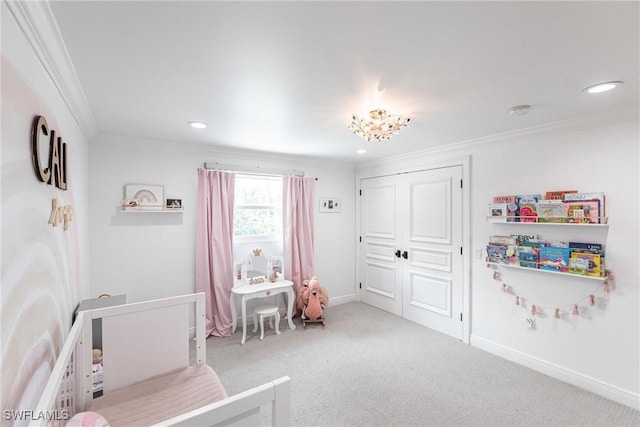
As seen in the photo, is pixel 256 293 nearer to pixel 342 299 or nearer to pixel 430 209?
pixel 342 299

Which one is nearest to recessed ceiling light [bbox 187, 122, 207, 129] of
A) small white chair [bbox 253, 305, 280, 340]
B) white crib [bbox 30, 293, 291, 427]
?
white crib [bbox 30, 293, 291, 427]

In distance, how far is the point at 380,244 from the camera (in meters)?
4.39

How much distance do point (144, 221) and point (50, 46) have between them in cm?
215

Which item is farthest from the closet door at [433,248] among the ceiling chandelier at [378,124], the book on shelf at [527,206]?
the ceiling chandelier at [378,124]

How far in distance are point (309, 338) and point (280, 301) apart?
0.85 m

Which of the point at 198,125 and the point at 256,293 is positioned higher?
the point at 198,125

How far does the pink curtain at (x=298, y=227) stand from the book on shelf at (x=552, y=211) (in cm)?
265

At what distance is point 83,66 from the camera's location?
5.12 ft

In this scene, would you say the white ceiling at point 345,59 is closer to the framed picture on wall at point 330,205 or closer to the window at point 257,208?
the window at point 257,208

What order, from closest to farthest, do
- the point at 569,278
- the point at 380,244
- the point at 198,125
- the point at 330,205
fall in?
the point at 569,278, the point at 198,125, the point at 380,244, the point at 330,205

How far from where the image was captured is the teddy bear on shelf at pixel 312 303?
374 cm

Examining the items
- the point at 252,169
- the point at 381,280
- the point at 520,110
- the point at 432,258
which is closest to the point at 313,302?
the point at 381,280

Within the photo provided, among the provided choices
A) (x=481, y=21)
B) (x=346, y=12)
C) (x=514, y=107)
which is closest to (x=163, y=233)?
(x=346, y=12)

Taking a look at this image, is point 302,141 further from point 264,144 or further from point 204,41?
point 204,41
